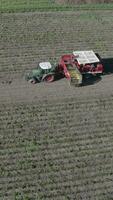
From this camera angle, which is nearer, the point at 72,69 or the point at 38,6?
the point at 72,69

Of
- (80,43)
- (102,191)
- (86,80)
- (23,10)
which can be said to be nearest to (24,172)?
(102,191)

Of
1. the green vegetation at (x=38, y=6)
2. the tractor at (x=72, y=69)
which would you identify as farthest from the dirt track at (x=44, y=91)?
the green vegetation at (x=38, y=6)

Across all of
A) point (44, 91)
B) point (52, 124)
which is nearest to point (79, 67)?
point (44, 91)

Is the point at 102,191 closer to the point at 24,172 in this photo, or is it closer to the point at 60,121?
the point at 24,172

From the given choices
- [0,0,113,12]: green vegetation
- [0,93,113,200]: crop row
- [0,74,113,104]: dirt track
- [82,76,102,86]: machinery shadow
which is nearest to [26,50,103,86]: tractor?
[82,76,102,86]: machinery shadow

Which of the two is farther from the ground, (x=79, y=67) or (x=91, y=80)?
(x=79, y=67)

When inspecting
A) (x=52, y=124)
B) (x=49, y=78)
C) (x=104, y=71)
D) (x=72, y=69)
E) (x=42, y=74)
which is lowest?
(x=52, y=124)

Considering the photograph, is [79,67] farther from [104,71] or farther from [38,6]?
[38,6]
